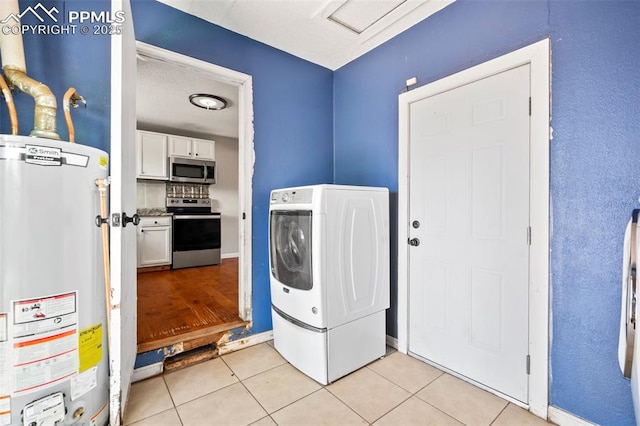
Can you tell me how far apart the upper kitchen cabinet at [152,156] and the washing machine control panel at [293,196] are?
3.43 metres

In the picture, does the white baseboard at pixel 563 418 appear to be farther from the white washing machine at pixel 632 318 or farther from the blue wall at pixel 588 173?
the white washing machine at pixel 632 318

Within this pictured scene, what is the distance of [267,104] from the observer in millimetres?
2479

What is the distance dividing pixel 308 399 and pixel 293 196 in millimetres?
1282

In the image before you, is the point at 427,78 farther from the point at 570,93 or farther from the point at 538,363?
the point at 538,363

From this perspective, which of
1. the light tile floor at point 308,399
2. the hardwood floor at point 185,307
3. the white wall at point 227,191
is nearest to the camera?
the light tile floor at point 308,399

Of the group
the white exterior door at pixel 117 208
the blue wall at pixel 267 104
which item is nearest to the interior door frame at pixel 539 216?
the blue wall at pixel 267 104

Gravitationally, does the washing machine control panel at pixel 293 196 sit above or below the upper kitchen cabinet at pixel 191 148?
below

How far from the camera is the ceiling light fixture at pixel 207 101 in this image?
359 cm

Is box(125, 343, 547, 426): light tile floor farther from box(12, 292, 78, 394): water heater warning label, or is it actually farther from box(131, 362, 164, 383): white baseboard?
box(12, 292, 78, 394): water heater warning label

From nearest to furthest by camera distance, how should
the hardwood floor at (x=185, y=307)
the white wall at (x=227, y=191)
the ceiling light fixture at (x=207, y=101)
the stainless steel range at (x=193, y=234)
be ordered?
the hardwood floor at (x=185, y=307)
the ceiling light fixture at (x=207, y=101)
the stainless steel range at (x=193, y=234)
the white wall at (x=227, y=191)

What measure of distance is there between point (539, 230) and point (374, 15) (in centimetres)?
184

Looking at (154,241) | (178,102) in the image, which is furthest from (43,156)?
(154,241)

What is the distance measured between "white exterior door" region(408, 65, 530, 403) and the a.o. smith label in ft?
6.93

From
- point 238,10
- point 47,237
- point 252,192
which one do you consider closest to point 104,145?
Answer: point 47,237
